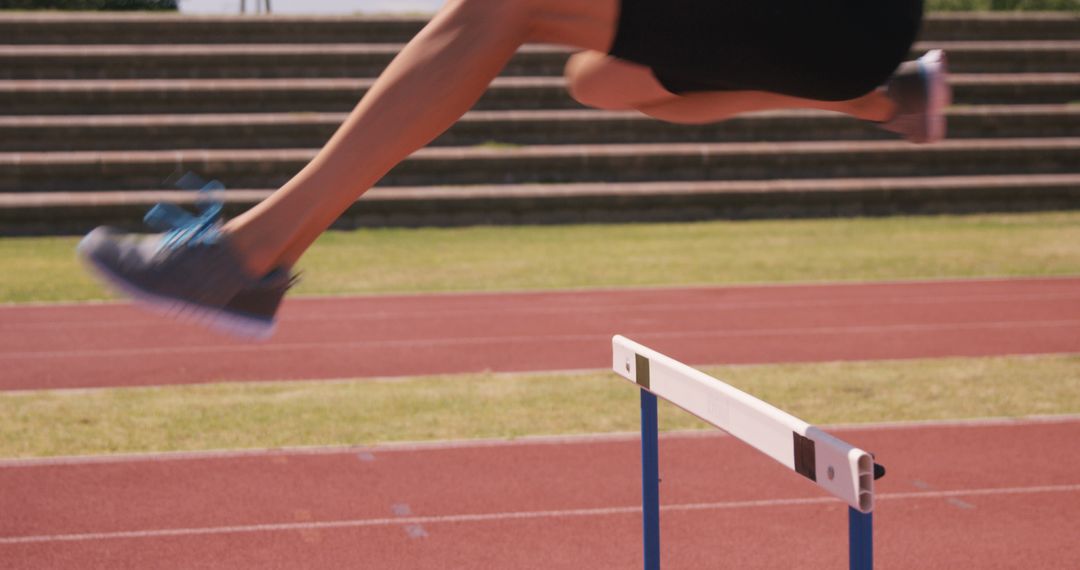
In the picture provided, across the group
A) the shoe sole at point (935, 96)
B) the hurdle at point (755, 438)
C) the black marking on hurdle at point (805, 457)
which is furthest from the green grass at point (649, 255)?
the black marking on hurdle at point (805, 457)

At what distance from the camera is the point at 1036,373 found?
614 centimetres

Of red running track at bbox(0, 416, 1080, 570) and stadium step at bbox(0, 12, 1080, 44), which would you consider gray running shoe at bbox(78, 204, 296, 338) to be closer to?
red running track at bbox(0, 416, 1080, 570)

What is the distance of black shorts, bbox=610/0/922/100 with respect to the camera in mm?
1463

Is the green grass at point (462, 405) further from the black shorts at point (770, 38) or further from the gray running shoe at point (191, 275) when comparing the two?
the black shorts at point (770, 38)

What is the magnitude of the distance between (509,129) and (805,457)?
48.6 ft

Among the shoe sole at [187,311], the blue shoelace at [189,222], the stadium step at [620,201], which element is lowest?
the stadium step at [620,201]

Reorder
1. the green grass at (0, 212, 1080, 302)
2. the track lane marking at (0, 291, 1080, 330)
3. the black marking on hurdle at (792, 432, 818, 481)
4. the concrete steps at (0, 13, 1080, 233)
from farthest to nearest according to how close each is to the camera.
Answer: the concrete steps at (0, 13, 1080, 233) → the green grass at (0, 212, 1080, 302) → the track lane marking at (0, 291, 1080, 330) → the black marking on hurdle at (792, 432, 818, 481)

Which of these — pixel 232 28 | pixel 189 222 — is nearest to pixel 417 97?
pixel 189 222

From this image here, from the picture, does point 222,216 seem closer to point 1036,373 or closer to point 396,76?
point 396,76

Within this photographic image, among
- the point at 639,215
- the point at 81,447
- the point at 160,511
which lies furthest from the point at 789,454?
the point at 639,215

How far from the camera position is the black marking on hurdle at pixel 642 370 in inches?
104

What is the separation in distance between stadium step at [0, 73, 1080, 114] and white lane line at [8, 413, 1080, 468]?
11740 millimetres

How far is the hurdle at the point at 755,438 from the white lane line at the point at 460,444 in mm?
1999

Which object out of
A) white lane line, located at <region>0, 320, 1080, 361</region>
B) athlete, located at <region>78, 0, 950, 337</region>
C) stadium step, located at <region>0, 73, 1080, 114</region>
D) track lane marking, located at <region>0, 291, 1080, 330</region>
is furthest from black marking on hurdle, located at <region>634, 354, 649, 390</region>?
stadium step, located at <region>0, 73, 1080, 114</region>
